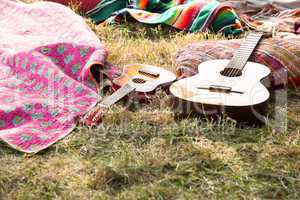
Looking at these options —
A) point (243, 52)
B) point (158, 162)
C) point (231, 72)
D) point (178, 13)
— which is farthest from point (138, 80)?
point (178, 13)

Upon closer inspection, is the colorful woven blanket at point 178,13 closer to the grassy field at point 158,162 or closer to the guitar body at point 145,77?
the guitar body at point 145,77

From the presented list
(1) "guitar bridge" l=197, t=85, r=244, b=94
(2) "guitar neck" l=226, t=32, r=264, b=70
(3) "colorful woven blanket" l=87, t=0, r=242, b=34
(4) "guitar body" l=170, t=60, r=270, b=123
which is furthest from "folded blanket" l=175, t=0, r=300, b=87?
(3) "colorful woven blanket" l=87, t=0, r=242, b=34

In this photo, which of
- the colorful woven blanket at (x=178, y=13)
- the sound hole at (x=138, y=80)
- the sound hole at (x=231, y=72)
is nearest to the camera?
the sound hole at (x=231, y=72)

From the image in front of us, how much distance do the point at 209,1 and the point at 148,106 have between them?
56.7 inches

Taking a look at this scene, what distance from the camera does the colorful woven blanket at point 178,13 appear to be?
12.4 ft

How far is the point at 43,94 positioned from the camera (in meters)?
2.80

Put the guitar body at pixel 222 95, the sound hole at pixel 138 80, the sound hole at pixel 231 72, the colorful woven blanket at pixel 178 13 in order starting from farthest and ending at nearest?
the colorful woven blanket at pixel 178 13 → the sound hole at pixel 138 80 → the sound hole at pixel 231 72 → the guitar body at pixel 222 95

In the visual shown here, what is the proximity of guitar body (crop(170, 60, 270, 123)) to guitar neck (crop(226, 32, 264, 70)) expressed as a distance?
7 cm

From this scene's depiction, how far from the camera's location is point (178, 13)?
12.7ft

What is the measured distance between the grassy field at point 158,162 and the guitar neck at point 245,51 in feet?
1.13

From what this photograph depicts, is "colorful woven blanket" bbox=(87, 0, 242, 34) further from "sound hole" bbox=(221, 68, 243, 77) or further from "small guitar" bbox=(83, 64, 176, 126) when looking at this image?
"sound hole" bbox=(221, 68, 243, 77)

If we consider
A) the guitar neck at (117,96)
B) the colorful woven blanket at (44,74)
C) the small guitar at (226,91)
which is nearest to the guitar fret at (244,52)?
the small guitar at (226,91)

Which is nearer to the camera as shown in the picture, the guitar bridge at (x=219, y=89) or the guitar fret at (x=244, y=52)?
the guitar bridge at (x=219, y=89)

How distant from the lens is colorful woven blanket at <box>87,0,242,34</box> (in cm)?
377
